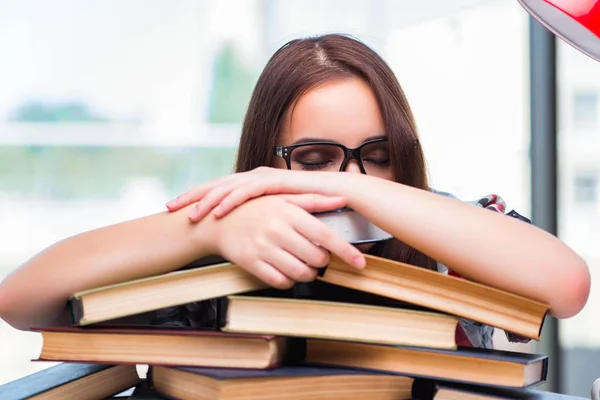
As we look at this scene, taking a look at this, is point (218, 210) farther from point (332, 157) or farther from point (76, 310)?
point (332, 157)

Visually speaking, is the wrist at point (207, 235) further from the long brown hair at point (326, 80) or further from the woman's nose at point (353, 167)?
the long brown hair at point (326, 80)

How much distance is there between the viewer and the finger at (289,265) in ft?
1.95

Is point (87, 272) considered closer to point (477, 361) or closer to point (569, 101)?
point (477, 361)

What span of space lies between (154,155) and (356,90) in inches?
83.6

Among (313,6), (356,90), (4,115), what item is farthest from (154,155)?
(356,90)

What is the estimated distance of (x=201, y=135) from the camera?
3.03 meters

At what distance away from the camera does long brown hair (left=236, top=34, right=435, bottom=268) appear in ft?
3.24

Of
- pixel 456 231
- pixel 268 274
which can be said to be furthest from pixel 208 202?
pixel 456 231

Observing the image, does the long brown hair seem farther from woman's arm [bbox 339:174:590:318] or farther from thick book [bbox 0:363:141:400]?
thick book [bbox 0:363:141:400]

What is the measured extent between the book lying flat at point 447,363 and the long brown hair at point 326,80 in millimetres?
412

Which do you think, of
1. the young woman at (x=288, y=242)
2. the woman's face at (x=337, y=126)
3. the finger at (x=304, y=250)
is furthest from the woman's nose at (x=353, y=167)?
the finger at (x=304, y=250)

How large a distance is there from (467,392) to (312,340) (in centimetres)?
14

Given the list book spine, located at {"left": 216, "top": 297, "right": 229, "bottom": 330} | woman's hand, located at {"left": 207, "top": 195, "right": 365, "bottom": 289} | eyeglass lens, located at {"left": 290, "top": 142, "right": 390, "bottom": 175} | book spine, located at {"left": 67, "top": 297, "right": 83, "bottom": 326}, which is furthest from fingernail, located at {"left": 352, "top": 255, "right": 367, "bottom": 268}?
eyeglass lens, located at {"left": 290, "top": 142, "right": 390, "bottom": 175}

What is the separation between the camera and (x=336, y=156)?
90cm
